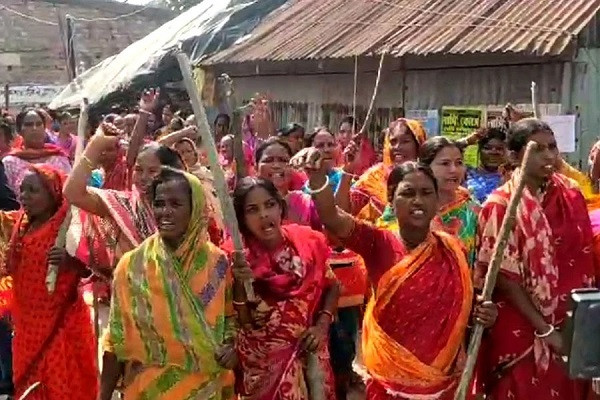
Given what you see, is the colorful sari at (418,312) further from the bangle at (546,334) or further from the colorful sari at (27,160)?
the colorful sari at (27,160)

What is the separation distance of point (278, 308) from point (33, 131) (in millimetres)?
Result: 4026

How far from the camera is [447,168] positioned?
4730 mm

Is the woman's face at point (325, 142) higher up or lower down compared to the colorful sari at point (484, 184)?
higher up

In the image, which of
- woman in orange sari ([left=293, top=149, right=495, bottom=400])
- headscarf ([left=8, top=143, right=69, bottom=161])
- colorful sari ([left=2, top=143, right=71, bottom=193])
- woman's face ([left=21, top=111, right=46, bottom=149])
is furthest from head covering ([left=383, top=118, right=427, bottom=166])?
woman's face ([left=21, top=111, right=46, bottom=149])

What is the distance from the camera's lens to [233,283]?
12.1ft

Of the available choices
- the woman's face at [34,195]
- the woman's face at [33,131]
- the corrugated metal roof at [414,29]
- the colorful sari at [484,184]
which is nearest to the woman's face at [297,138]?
the colorful sari at [484,184]

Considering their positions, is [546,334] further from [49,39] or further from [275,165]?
[49,39]

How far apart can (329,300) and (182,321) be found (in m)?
0.72

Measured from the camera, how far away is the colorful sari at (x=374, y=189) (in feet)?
17.3

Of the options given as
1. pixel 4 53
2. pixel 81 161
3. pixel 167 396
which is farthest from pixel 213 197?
pixel 4 53

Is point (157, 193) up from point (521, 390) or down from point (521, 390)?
up

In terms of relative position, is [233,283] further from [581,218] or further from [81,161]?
[581,218]

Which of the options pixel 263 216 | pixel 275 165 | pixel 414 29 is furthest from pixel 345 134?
pixel 263 216

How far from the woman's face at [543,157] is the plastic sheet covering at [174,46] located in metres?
10.4
